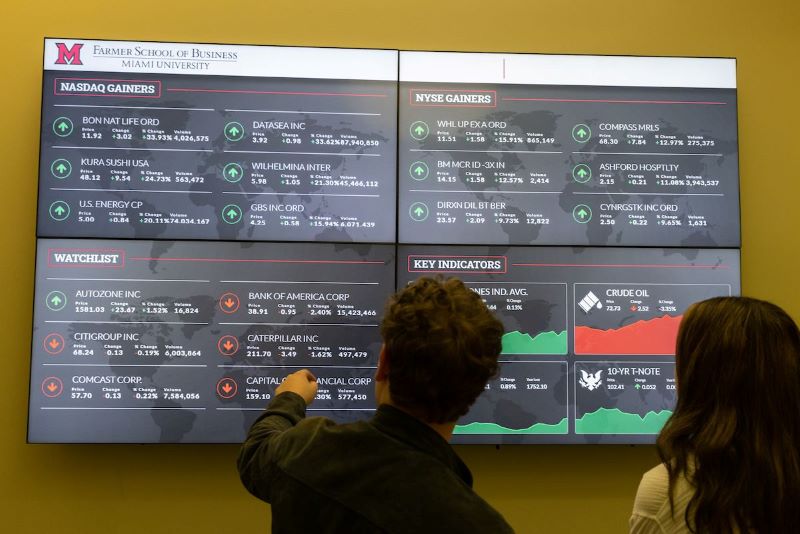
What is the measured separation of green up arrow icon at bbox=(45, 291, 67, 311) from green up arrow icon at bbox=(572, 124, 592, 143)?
6.02 feet

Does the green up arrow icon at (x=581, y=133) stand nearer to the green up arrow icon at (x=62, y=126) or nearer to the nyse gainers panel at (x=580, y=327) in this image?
the nyse gainers panel at (x=580, y=327)

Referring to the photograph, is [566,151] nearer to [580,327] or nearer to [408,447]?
[580,327]

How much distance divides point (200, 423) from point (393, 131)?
119 cm

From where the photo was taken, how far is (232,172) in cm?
246

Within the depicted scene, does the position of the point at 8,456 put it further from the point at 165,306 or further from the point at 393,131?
the point at 393,131

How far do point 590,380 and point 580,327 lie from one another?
0.19m

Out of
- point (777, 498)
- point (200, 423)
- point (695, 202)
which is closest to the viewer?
point (777, 498)

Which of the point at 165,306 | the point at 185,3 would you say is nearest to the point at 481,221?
the point at 165,306

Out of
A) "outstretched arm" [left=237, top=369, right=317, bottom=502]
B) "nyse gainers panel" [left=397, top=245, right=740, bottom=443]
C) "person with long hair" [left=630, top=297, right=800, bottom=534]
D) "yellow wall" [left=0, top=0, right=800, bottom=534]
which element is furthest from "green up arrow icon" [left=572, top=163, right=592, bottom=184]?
"outstretched arm" [left=237, top=369, right=317, bottom=502]

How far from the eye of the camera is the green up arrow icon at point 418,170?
2.50m

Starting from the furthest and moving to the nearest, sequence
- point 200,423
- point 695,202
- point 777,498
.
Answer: point 695,202 → point 200,423 → point 777,498

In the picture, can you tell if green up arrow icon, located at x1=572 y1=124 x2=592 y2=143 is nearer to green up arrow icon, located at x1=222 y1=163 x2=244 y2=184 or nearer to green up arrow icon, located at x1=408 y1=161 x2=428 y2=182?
green up arrow icon, located at x1=408 y1=161 x2=428 y2=182

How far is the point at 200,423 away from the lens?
2.38 meters

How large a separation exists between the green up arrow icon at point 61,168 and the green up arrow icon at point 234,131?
54 centimetres
